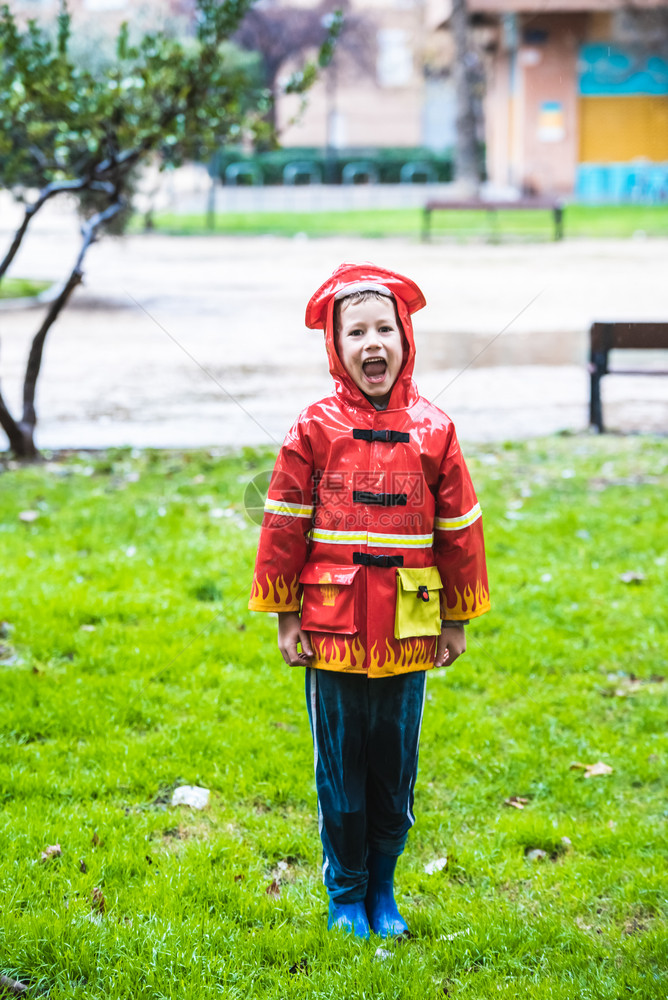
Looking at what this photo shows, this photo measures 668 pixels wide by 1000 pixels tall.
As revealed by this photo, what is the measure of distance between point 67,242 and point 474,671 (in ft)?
80.4

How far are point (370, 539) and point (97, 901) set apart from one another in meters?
1.28

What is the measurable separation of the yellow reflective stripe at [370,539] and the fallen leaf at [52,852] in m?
1.32

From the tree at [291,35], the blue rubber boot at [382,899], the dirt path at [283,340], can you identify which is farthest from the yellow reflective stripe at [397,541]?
the tree at [291,35]

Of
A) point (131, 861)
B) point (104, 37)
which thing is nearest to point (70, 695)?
point (131, 861)

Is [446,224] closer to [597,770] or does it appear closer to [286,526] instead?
[597,770]

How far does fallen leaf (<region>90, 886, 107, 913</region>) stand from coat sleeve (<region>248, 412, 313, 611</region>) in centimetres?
98

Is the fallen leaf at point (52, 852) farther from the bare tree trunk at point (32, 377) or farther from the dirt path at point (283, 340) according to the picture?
the bare tree trunk at point (32, 377)

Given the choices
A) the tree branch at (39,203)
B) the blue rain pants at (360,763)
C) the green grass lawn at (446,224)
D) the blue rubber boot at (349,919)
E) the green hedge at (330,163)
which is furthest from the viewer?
the green hedge at (330,163)

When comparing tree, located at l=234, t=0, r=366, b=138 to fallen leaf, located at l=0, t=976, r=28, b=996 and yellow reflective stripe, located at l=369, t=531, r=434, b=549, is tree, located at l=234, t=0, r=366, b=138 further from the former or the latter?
fallen leaf, located at l=0, t=976, r=28, b=996

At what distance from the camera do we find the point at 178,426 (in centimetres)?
938

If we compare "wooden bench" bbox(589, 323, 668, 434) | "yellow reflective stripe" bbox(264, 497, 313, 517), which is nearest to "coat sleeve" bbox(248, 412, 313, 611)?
"yellow reflective stripe" bbox(264, 497, 313, 517)

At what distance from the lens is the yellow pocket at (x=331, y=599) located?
260cm

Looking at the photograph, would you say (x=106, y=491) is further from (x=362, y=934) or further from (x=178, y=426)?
(x=362, y=934)

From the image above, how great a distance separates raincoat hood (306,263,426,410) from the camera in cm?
262
